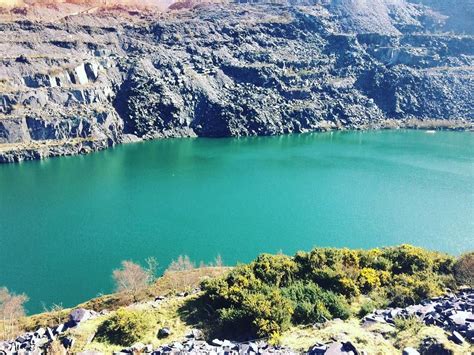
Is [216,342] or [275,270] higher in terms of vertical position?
[275,270]

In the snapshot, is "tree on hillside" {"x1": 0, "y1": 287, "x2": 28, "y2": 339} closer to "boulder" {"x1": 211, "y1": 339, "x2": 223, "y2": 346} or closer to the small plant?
"boulder" {"x1": 211, "y1": 339, "x2": 223, "y2": 346}

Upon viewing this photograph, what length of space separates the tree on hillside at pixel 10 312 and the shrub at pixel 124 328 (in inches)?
298

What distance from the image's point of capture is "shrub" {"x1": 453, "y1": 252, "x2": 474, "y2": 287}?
33.7 meters

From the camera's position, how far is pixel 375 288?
32844 mm

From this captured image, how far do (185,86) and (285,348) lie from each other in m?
155

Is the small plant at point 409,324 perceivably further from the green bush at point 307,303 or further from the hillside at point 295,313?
Result: the green bush at point 307,303

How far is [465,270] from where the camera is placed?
112 ft

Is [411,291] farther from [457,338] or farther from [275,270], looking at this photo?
[275,270]

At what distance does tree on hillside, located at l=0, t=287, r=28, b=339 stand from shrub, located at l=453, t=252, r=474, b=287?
107 ft

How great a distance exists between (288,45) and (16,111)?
11893 cm

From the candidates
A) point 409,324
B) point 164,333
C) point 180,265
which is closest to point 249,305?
point 164,333

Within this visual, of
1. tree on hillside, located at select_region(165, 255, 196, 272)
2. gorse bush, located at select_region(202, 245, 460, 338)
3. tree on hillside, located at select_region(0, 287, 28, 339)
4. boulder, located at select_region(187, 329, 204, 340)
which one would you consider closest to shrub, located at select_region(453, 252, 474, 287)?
gorse bush, located at select_region(202, 245, 460, 338)

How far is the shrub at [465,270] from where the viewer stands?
33713mm

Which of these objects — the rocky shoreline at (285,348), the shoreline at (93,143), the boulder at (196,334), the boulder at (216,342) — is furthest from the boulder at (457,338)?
the shoreline at (93,143)
